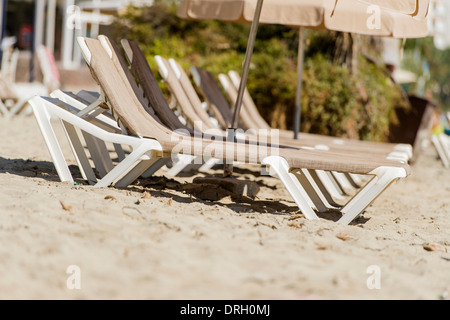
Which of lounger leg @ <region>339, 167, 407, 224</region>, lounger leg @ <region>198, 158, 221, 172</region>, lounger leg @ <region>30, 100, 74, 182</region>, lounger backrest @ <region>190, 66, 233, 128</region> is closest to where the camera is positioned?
lounger leg @ <region>339, 167, 407, 224</region>

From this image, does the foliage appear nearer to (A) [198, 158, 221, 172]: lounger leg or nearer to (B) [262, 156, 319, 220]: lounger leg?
(A) [198, 158, 221, 172]: lounger leg

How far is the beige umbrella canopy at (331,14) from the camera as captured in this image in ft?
15.9

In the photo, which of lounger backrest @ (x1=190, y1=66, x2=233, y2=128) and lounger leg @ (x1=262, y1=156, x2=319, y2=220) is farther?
lounger backrest @ (x1=190, y1=66, x2=233, y2=128)

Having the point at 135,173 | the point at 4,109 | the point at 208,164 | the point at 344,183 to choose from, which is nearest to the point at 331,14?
the point at 208,164

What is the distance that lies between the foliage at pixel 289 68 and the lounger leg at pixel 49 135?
5127 millimetres

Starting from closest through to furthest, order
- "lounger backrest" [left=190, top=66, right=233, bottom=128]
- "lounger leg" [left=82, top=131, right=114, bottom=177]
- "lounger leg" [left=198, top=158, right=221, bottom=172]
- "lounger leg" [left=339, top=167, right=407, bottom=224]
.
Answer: "lounger leg" [left=339, top=167, right=407, bottom=224] → "lounger leg" [left=82, top=131, right=114, bottom=177] → "lounger leg" [left=198, top=158, right=221, bottom=172] → "lounger backrest" [left=190, top=66, right=233, bottom=128]

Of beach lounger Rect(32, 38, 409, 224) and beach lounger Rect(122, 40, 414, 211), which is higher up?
beach lounger Rect(122, 40, 414, 211)

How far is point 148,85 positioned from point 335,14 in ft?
5.14

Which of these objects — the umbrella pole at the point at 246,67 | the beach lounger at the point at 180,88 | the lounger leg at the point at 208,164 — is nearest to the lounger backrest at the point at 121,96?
the beach lounger at the point at 180,88

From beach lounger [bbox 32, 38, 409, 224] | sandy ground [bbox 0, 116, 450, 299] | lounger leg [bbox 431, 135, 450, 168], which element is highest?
lounger leg [bbox 431, 135, 450, 168]

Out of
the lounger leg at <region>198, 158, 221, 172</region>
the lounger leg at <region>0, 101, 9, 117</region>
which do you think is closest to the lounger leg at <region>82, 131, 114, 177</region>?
the lounger leg at <region>198, 158, 221, 172</region>

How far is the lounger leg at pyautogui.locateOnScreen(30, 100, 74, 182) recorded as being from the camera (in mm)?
4273
